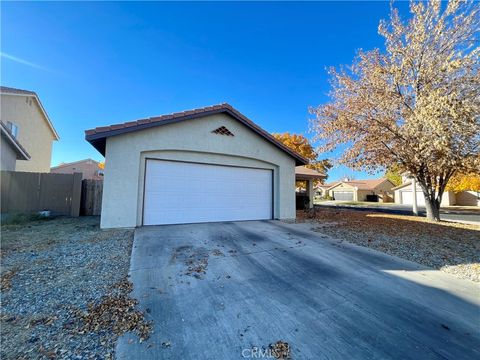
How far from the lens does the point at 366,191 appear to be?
1693 inches

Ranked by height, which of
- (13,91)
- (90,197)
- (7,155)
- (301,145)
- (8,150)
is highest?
(13,91)

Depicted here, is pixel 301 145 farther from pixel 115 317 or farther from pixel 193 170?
pixel 115 317

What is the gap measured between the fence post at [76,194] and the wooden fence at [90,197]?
357 millimetres

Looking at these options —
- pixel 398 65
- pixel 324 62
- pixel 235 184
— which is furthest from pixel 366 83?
pixel 235 184

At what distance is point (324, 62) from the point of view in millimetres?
13086

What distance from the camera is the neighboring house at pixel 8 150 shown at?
32.2 ft

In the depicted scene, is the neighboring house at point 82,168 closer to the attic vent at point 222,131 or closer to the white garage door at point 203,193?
the white garage door at point 203,193

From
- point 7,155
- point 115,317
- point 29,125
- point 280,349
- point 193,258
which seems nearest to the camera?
point 280,349

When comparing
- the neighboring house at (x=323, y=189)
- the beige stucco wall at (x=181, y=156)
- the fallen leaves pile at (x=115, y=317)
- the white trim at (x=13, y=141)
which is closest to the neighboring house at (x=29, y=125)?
the white trim at (x=13, y=141)

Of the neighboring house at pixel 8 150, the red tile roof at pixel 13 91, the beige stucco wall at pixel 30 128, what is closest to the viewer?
the neighboring house at pixel 8 150

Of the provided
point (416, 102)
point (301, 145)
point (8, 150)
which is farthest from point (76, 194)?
point (301, 145)

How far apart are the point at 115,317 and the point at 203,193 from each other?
6319 mm

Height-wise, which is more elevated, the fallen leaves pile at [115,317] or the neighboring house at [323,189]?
the neighboring house at [323,189]

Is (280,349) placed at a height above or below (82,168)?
below
